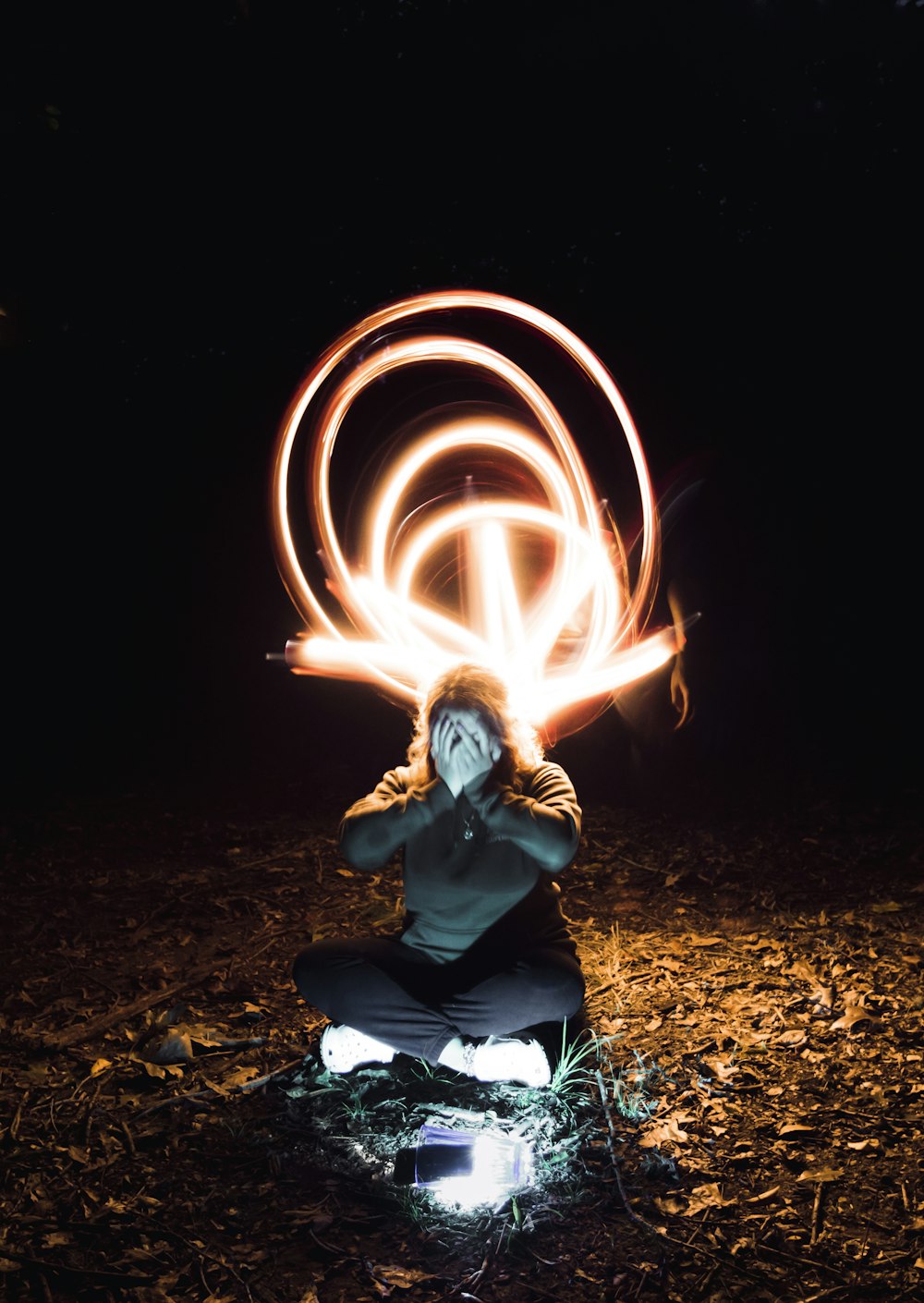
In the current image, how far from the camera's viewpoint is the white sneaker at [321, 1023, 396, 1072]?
3.47m

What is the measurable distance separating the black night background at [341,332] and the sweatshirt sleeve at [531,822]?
152 centimetres

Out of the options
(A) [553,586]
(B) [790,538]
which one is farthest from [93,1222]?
(B) [790,538]

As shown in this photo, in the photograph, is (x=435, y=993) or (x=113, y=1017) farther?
(x=113, y=1017)

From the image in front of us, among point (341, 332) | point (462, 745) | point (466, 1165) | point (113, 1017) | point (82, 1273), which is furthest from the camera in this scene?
point (341, 332)

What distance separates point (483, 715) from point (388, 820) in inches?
20.4

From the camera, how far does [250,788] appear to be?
800 centimetres

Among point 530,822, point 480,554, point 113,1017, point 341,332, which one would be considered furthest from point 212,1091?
point 341,332

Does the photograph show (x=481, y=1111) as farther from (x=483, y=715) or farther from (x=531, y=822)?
(x=483, y=715)

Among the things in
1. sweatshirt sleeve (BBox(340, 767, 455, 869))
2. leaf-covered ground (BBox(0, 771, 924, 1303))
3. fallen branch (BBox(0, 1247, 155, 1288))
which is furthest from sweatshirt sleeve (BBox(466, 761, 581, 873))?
fallen branch (BBox(0, 1247, 155, 1288))

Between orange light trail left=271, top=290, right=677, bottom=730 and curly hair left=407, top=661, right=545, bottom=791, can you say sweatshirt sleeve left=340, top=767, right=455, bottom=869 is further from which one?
orange light trail left=271, top=290, right=677, bottom=730

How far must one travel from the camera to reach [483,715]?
3523mm

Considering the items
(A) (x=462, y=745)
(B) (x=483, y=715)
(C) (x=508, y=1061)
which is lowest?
(C) (x=508, y=1061)

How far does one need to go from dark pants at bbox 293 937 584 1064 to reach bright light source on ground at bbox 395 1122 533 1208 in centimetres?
30

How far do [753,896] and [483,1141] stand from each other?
2774mm
